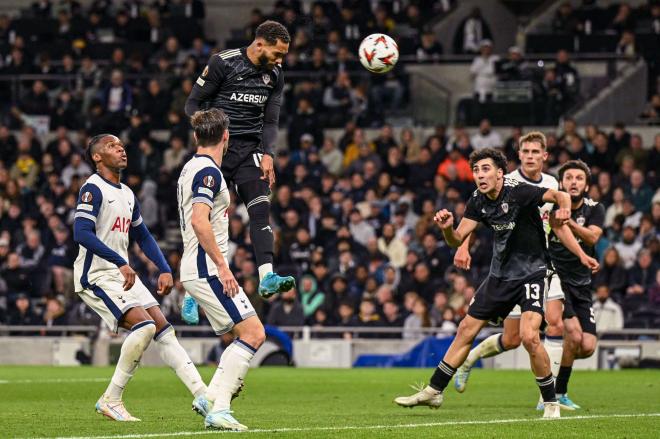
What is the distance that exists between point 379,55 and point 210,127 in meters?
4.38

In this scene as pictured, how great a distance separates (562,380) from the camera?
13109 mm

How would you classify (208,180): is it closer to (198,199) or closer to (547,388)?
(198,199)

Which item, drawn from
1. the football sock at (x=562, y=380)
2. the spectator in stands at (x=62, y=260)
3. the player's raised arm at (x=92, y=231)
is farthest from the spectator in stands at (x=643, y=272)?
the player's raised arm at (x=92, y=231)

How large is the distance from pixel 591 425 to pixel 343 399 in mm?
4324

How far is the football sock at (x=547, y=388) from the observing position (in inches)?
445

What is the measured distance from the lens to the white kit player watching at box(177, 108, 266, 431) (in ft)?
31.7

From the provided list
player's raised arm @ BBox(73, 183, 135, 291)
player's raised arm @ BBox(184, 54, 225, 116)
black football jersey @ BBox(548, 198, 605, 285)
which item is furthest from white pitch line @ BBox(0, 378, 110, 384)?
black football jersey @ BBox(548, 198, 605, 285)

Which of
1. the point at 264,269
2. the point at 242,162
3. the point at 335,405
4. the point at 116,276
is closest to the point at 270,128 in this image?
the point at 242,162

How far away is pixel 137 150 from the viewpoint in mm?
28125

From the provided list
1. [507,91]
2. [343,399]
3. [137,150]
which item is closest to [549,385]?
[343,399]

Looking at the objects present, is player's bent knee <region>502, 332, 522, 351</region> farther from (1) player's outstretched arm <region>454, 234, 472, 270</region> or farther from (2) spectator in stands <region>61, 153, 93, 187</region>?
(2) spectator in stands <region>61, 153, 93, 187</region>

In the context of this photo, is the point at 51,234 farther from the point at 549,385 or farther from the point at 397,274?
the point at 549,385

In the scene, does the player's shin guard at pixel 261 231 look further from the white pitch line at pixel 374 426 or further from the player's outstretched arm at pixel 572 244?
the player's outstretched arm at pixel 572 244

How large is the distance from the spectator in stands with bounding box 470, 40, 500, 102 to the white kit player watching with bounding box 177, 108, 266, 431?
18.0 m
